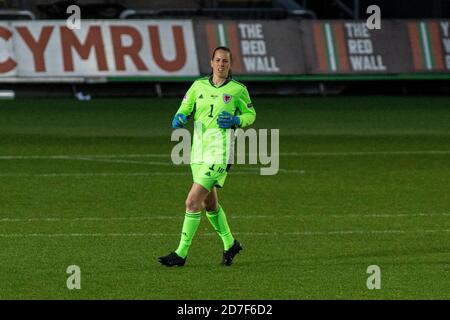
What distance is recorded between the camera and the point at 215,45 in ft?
128

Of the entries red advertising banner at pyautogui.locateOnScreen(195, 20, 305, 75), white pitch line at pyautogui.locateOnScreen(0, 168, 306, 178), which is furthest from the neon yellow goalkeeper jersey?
red advertising banner at pyautogui.locateOnScreen(195, 20, 305, 75)

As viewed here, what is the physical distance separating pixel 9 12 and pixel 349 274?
87.5 ft

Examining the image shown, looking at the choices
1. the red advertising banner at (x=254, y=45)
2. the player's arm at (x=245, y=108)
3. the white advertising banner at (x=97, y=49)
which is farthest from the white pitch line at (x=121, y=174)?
the red advertising banner at (x=254, y=45)

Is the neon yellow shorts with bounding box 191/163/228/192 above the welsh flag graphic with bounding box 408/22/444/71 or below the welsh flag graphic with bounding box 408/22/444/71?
below

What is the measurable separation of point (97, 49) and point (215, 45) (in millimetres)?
3016

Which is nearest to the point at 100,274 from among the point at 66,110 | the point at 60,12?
the point at 66,110

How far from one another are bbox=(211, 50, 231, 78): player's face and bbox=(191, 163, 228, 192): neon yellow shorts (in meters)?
0.85

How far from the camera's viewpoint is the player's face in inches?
549

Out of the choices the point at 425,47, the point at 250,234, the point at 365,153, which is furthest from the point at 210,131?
the point at 425,47

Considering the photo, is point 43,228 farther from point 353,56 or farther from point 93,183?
point 353,56

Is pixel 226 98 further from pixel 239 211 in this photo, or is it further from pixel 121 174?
pixel 121 174

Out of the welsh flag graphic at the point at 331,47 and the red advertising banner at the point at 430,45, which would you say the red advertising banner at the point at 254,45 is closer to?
the welsh flag graphic at the point at 331,47

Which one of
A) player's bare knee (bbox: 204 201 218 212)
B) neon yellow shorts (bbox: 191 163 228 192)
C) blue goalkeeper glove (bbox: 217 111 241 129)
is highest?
blue goalkeeper glove (bbox: 217 111 241 129)

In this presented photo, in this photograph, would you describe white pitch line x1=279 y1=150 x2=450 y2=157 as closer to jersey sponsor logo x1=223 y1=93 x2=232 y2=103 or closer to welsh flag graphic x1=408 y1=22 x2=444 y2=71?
jersey sponsor logo x1=223 y1=93 x2=232 y2=103
